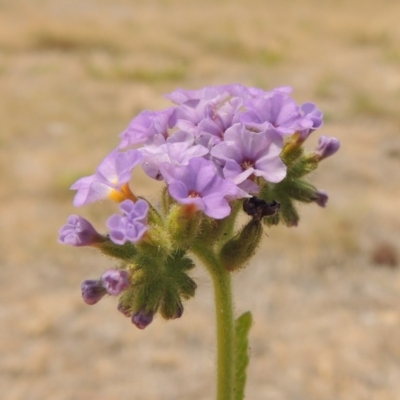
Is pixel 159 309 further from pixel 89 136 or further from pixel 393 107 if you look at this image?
pixel 393 107

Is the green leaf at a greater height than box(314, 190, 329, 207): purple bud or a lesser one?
→ lesser

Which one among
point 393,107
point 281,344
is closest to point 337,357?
point 281,344

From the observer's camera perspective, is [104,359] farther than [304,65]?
No

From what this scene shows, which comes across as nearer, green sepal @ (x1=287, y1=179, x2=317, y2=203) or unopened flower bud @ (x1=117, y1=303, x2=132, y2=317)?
unopened flower bud @ (x1=117, y1=303, x2=132, y2=317)

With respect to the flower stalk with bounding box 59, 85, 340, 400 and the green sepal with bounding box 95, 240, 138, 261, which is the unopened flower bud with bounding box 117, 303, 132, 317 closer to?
the flower stalk with bounding box 59, 85, 340, 400

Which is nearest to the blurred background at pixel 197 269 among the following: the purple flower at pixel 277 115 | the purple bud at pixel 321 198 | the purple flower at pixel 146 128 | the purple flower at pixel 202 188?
A: the purple bud at pixel 321 198

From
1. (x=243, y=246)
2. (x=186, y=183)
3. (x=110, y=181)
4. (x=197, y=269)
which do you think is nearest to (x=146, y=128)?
(x=110, y=181)

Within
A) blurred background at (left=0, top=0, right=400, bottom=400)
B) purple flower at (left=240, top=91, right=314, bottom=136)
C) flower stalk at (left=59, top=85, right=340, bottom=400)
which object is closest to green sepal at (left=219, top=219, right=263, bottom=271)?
flower stalk at (left=59, top=85, right=340, bottom=400)
